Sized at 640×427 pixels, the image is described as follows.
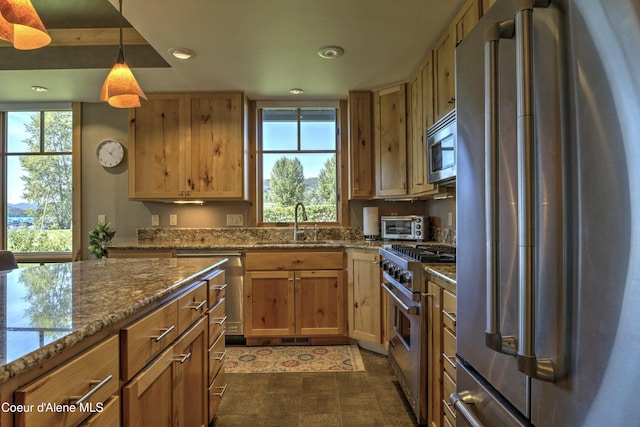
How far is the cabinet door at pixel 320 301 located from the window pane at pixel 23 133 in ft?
11.3

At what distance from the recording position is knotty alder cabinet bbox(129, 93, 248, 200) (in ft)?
11.0

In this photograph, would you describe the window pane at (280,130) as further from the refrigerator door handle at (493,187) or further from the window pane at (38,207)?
the refrigerator door handle at (493,187)

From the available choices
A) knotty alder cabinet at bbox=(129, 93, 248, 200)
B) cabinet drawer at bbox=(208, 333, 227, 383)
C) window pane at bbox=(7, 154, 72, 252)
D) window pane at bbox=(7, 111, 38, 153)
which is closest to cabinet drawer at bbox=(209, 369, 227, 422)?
cabinet drawer at bbox=(208, 333, 227, 383)

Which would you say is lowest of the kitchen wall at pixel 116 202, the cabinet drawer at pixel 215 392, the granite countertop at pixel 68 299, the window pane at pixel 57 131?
the cabinet drawer at pixel 215 392

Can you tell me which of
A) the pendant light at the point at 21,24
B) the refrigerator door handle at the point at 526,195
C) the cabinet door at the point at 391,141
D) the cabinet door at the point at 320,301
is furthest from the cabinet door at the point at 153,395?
the cabinet door at the point at 391,141

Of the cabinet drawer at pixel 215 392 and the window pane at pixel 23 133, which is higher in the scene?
the window pane at pixel 23 133

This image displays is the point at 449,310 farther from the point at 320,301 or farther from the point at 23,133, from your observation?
the point at 23,133

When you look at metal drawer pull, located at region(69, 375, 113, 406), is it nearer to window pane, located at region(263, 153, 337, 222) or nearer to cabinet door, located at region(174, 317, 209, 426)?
cabinet door, located at region(174, 317, 209, 426)

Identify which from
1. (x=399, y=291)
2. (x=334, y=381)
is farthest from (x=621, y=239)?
(x=334, y=381)

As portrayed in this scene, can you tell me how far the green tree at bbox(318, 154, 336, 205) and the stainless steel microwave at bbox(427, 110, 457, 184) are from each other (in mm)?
1488

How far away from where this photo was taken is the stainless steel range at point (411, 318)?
1.80 metres

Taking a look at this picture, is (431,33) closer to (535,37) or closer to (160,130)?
(535,37)

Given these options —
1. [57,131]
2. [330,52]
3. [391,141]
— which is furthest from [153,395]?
[57,131]

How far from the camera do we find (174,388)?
1.25 metres
